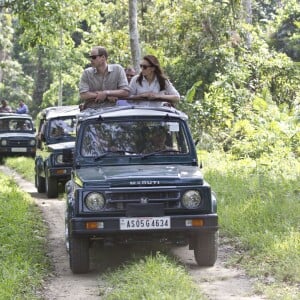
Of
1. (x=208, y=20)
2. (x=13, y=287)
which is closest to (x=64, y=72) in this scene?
(x=208, y=20)

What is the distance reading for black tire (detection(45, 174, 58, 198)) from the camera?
14.1 meters

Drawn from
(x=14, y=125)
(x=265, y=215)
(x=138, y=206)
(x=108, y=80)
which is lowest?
(x=14, y=125)

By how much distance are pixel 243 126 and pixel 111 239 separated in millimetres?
11551

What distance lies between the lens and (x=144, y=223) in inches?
283

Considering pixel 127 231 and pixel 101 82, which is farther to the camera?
pixel 101 82

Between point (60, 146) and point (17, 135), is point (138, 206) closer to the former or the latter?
point (60, 146)

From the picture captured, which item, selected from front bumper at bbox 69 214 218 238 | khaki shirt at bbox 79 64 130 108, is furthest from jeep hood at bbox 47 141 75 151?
front bumper at bbox 69 214 218 238

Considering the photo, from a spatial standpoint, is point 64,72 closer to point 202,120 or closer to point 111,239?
point 202,120

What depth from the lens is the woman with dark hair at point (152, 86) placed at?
9336mm

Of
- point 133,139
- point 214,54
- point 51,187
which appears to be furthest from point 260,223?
point 214,54

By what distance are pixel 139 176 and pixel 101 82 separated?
9.84 feet

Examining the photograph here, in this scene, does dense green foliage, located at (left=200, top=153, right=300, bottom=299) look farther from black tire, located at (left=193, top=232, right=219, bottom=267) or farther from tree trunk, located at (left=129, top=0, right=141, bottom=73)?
tree trunk, located at (left=129, top=0, right=141, bottom=73)

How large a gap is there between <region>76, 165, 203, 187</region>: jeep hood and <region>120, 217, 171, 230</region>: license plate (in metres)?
0.37

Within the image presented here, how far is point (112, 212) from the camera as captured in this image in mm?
7238
